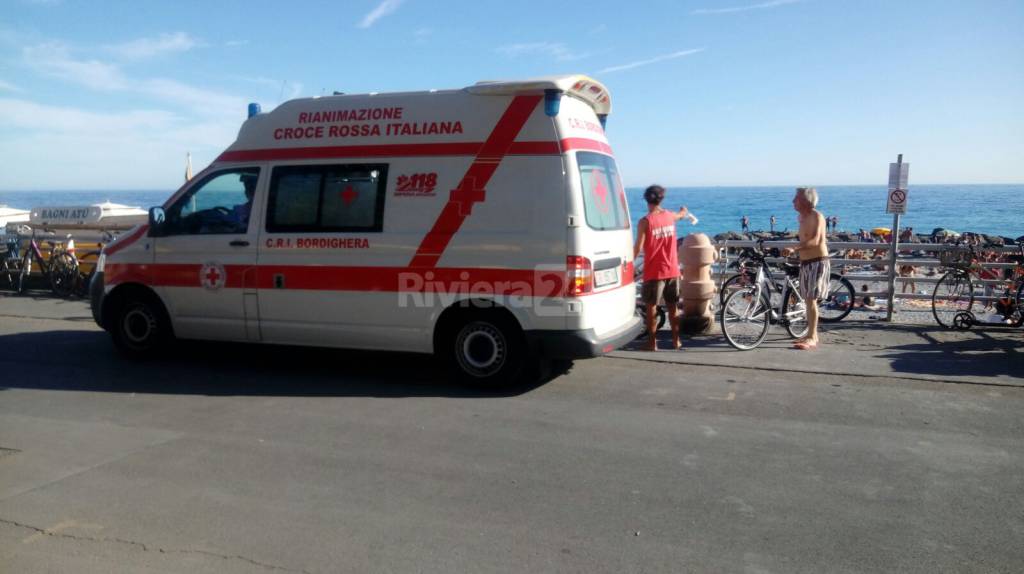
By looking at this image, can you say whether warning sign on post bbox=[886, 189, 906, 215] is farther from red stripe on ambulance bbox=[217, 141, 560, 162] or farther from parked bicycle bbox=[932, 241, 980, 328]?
red stripe on ambulance bbox=[217, 141, 560, 162]

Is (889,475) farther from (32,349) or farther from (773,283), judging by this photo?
(32,349)

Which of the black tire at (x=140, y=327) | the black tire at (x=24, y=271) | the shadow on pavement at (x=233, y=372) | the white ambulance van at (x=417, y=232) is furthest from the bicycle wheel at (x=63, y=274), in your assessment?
the white ambulance van at (x=417, y=232)

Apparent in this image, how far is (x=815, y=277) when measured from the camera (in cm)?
818

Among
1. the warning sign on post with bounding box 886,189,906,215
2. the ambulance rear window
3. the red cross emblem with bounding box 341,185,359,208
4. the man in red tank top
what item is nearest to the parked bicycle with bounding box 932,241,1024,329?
the warning sign on post with bounding box 886,189,906,215

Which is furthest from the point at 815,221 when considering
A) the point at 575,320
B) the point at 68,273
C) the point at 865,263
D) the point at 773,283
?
the point at 68,273

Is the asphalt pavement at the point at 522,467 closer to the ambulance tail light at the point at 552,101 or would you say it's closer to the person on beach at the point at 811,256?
the person on beach at the point at 811,256

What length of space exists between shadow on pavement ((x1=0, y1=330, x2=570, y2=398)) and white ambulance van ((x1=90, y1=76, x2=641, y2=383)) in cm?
37

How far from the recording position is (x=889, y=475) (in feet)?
14.7

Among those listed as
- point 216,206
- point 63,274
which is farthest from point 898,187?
point 63,274

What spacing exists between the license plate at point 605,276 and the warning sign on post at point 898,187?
195 inches

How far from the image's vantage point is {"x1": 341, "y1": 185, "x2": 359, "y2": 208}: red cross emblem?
6.70 metres

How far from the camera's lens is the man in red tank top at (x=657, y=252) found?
7863 millimetres

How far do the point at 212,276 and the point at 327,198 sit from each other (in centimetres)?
156

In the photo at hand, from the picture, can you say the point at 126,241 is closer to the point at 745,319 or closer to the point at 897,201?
the point at 745,319
